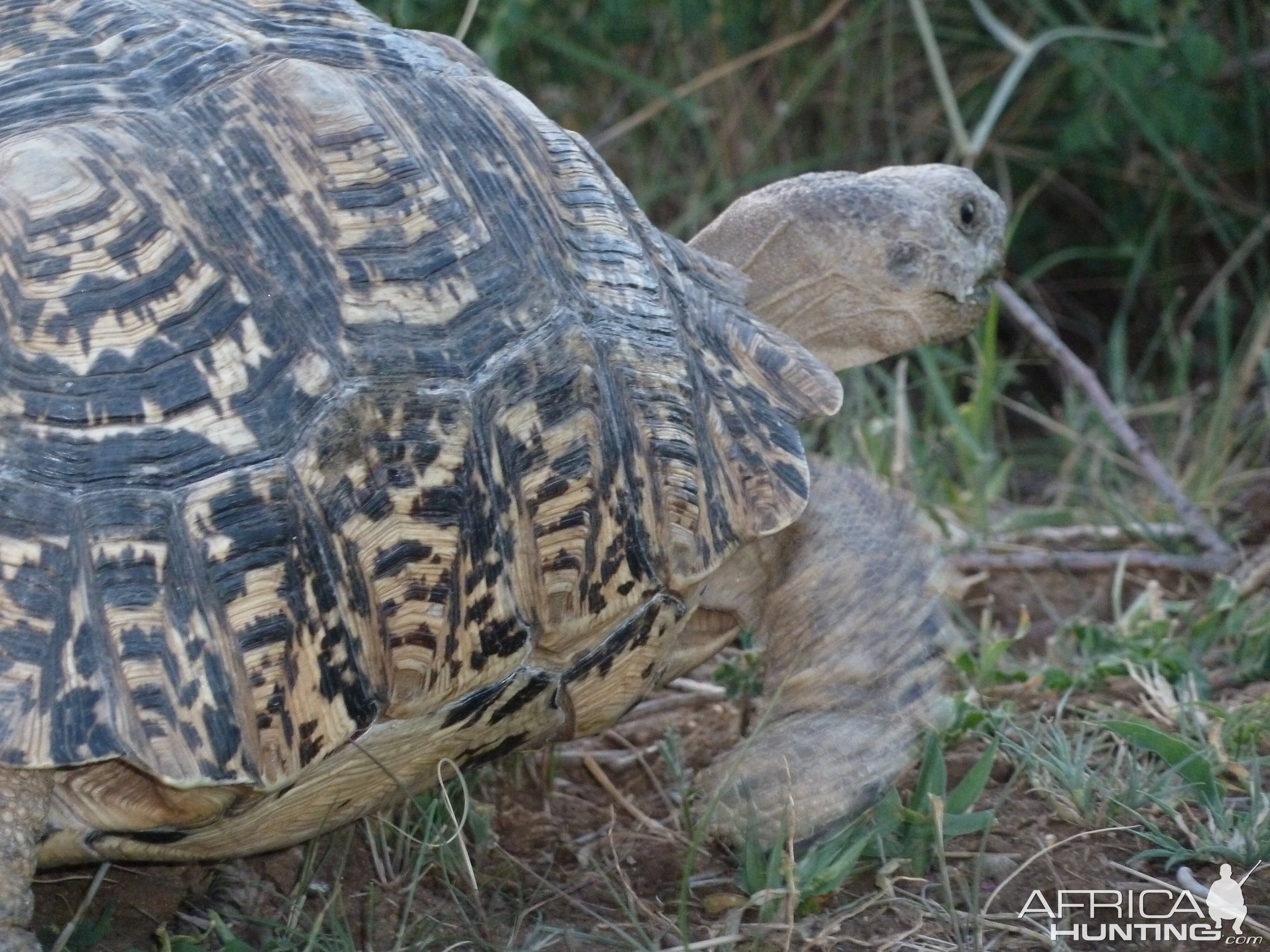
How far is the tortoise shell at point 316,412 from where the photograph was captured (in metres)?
1.93

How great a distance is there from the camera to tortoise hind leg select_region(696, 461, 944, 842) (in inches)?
96.7

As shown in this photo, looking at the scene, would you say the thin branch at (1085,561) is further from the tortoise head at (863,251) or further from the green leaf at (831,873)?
the green leaf at (831,873)

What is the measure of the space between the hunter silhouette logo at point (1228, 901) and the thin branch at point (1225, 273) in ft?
10.1

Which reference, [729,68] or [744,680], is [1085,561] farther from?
[729,68]

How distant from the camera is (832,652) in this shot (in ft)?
8.57

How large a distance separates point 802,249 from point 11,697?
73.2 inches

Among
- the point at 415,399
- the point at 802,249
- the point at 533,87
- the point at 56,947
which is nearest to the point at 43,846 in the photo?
the point at 56,947

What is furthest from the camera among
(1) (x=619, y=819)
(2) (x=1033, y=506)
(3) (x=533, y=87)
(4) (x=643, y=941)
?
(3) (x=533, y=87)

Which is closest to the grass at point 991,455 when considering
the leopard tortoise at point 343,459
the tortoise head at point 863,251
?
the leopard tortoise at point 343,459

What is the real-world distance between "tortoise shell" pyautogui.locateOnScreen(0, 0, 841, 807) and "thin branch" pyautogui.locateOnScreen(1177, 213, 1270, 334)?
10.5ft

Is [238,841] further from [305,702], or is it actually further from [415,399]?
[415,399]

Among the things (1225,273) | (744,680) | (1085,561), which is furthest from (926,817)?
(1225,273)

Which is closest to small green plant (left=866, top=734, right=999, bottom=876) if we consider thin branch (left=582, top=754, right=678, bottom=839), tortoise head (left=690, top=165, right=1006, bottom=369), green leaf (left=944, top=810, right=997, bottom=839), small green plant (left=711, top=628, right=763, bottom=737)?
green leaf (left=944, top=810, right=997, bottom=839)

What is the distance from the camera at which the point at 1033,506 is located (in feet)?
15.1
